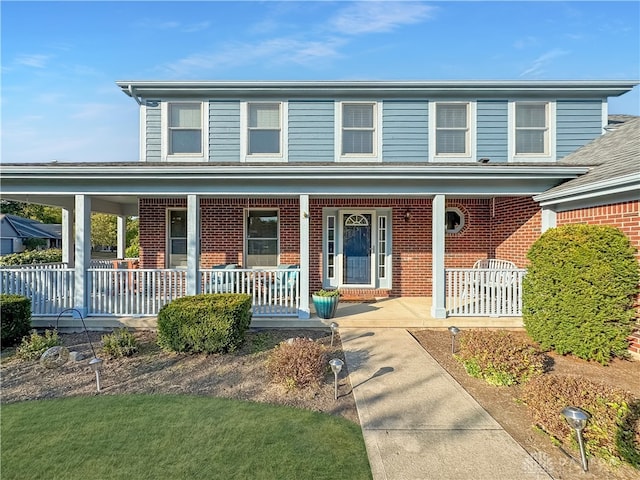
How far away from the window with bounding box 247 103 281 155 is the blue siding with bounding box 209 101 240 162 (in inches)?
13.5

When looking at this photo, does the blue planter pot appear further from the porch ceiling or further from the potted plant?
the porch ceiling

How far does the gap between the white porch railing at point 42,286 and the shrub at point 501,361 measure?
7.77 metres

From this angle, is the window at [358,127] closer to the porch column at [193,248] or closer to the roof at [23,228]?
the porch column at [193,248]

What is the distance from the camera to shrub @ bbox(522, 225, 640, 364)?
16.2ft

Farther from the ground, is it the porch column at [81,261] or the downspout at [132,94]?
the downspout at [132,94]

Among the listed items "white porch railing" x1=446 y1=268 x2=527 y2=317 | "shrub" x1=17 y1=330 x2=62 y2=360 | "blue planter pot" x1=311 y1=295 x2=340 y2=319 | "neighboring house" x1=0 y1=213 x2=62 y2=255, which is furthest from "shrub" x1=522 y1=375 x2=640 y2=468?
"neighboring house" x1=0 y1=213 x2=62 y2=255

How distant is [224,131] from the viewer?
8.80 metres

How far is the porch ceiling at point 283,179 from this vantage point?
22.0 ft

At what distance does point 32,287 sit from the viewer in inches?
273

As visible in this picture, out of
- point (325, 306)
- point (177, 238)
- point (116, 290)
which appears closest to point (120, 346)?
point (116, 290)

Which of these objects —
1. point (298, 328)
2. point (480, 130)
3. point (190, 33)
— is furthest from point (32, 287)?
point (480, 130)

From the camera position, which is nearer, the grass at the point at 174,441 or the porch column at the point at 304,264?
the grass at the point at 174,441

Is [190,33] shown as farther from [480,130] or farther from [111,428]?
[111,428]

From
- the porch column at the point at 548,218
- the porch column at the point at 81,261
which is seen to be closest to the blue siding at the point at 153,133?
the porch column at the point at 81,261
